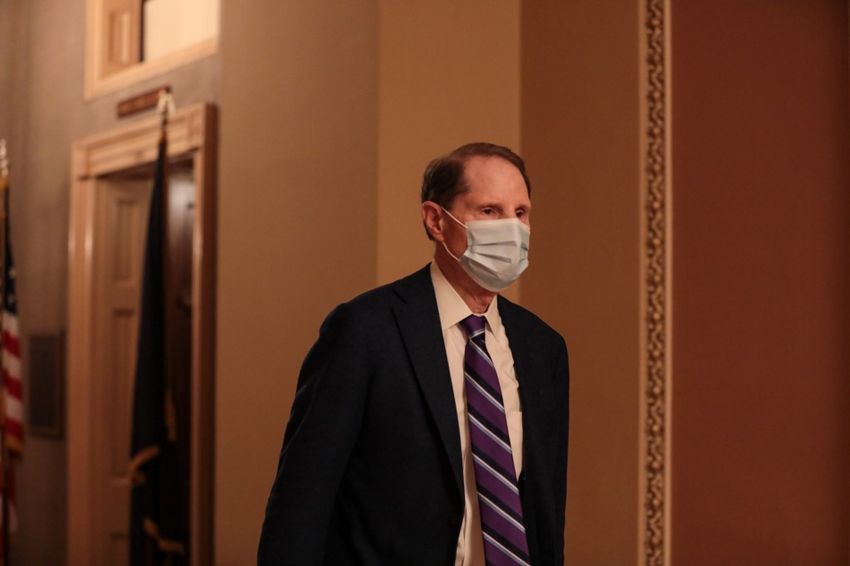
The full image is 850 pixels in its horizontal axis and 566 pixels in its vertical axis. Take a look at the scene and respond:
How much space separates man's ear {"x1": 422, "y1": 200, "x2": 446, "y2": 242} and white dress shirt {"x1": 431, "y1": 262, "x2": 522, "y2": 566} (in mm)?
64

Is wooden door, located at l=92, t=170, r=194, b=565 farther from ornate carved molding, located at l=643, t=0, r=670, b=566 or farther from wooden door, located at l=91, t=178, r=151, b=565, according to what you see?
ornate carved molding, located at l=643, t=0, r=670, b=566

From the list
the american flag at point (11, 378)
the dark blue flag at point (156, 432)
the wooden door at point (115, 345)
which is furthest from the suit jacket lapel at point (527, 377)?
the american flag at point (11, 378)

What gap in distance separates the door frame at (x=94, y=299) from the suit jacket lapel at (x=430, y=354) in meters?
2.07

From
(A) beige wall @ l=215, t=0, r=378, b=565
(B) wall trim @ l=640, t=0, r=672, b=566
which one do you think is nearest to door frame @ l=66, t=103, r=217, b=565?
(A) beige wall @ l=215, t=0, r=378, b=565

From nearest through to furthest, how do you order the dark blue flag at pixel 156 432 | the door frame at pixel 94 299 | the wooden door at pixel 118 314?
the door frame at pixel 94 299 → the dark blue flag at pixel 156 432 → the wooden door at pixel 118 314

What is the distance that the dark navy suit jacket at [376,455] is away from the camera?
5.45ft

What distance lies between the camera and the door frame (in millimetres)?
3748

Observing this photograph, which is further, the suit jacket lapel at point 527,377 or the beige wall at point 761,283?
the beige wall at point 761,283

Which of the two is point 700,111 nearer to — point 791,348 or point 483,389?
point 791,348

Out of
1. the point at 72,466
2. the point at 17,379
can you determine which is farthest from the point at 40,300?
the point at 72,466

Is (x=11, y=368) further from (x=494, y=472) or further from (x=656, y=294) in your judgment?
(x=494, y=472)

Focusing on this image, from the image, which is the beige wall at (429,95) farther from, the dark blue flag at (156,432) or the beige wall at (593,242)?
the dark blue flag at (156,432)

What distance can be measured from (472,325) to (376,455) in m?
0.31

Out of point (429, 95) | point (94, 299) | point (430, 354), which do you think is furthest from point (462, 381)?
point (94, 299)
